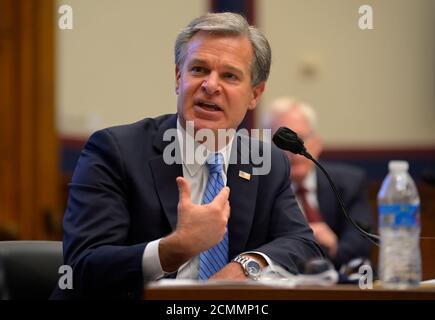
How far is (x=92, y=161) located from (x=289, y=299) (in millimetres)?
914

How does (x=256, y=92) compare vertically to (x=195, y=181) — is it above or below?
above

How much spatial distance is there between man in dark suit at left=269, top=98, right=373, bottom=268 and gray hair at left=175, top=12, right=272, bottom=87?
1623mm

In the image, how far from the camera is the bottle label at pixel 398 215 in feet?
7.29

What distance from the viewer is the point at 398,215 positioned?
2229 millimetres

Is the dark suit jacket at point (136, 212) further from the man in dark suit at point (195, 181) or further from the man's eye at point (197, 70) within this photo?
the man's eye at point (197, 70)

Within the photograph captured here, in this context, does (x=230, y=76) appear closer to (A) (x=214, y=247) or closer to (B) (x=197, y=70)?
(B) (x=197, y=70)

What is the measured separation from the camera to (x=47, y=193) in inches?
223

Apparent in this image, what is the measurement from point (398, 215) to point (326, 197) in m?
2.34

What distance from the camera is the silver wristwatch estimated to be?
2.48m

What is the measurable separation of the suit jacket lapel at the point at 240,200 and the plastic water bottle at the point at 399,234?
1.64 ft

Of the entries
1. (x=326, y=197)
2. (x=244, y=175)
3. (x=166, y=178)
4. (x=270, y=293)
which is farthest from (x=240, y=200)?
(x=326, y=197)

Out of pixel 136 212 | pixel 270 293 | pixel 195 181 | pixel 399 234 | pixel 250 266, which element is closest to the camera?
pixel 270 293

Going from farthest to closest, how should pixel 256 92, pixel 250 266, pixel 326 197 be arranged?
1. pixel 326 197
2. pixel 256 92
3. pixel 250 266

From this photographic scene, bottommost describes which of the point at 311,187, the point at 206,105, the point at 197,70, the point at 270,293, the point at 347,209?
the point at 347,209
